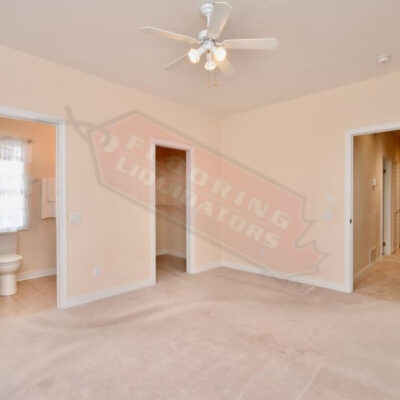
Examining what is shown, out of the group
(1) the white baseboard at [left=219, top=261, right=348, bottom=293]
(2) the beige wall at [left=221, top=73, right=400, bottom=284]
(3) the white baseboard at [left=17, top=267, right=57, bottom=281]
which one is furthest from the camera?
(3) the white baseboard at [left=17, top=267, right=57, bottom=281]

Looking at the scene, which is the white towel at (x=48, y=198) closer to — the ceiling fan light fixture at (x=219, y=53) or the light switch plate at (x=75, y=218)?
the light switch plate at (x=75, y=218)

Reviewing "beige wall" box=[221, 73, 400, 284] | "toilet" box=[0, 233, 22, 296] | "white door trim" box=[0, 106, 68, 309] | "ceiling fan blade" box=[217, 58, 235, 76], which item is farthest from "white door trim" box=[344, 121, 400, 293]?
"toilet" box=[0, 233, 22, 296]

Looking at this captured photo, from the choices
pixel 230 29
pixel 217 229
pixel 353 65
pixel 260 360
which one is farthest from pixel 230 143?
pixel 260 360

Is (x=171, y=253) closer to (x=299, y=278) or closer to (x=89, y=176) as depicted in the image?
(x=299, y=278)

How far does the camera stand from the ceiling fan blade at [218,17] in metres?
1.75

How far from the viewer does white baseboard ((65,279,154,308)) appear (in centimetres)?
329

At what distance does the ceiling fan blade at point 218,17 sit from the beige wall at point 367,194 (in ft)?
10.3

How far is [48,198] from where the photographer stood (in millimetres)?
4504

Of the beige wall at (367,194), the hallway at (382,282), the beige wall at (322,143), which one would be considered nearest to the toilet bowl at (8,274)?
the beige wall at (322,143)

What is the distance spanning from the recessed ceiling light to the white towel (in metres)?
4.69

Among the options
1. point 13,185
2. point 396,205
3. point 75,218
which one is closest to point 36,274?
point 13,185

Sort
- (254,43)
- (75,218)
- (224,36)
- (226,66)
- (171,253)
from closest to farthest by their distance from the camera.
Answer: (254,43) < (226,66) < (224,36) < (75,218) < (171,253)

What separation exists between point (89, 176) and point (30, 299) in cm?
170

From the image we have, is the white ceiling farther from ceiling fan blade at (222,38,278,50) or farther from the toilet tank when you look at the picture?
the toilet tank
